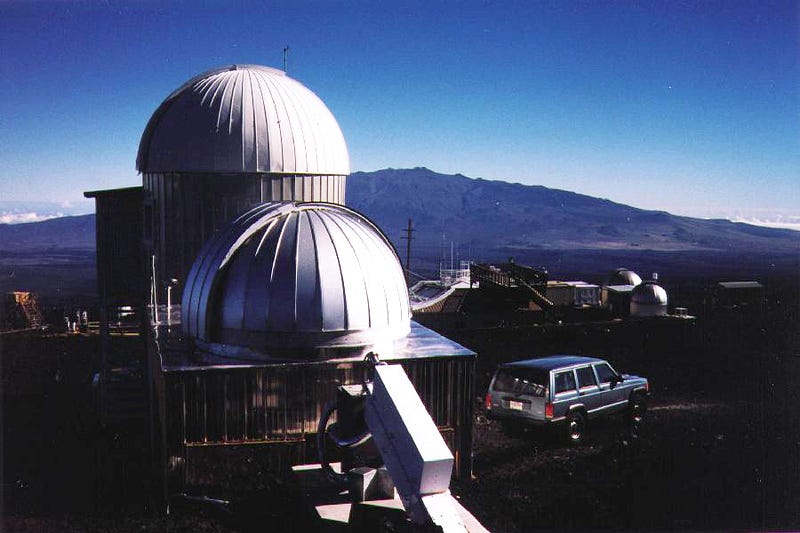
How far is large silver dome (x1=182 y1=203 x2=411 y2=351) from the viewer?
12453 millimetres

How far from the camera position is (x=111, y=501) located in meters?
12.2

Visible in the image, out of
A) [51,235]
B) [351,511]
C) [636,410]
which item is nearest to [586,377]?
[636,410]

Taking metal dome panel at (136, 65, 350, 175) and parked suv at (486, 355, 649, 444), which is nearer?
parked suv at (486, 355, 649, 444)

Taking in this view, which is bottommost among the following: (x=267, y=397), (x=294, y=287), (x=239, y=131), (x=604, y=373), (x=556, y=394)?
(x=556, y=394)

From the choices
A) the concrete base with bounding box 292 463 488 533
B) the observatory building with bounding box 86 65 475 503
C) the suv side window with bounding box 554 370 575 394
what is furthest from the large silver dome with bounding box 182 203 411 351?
the suv side window with bounding box 554 370 575 394

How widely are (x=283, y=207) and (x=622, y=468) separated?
8.01 meters

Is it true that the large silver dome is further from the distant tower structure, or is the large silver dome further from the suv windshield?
the distant tower structure

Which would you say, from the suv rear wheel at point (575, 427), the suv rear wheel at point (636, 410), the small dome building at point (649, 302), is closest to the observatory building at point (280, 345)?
the suv rear wheel at point (575, 427)

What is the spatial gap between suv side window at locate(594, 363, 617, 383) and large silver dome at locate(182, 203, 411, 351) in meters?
5.06

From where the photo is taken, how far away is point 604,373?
1631cm

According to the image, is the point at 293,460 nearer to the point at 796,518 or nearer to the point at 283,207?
the point at 283,207

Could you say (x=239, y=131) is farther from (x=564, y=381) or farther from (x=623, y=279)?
(x=623, y=279)

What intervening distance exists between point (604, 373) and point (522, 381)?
88.2 inches

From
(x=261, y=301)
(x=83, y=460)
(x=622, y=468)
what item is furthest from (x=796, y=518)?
(x=83, y=460)
